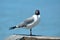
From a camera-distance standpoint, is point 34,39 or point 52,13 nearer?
point 34,39

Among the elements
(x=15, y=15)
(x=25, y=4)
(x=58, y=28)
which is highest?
(x=25, y=4)

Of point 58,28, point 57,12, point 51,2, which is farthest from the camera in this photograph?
point 51,2

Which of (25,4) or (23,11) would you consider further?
(25,4)

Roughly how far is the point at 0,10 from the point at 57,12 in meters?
2.78

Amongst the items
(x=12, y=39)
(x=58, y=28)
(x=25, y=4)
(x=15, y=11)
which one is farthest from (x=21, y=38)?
(x=25, y=4)

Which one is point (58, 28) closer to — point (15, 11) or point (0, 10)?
point (15, 11)

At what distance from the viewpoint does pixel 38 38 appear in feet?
12.7

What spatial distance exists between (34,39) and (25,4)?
7483 mm

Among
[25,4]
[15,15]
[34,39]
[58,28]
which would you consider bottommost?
[34,39]

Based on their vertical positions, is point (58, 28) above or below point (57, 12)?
below

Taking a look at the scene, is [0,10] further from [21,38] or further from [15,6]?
[21,38]

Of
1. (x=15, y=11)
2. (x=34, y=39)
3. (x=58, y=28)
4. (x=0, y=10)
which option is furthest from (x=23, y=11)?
(x=34, y=39)

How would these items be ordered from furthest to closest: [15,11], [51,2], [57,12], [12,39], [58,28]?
[51,2], [15,11], [57,12], [58,28], [12,39]

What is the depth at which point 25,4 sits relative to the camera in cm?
1130
